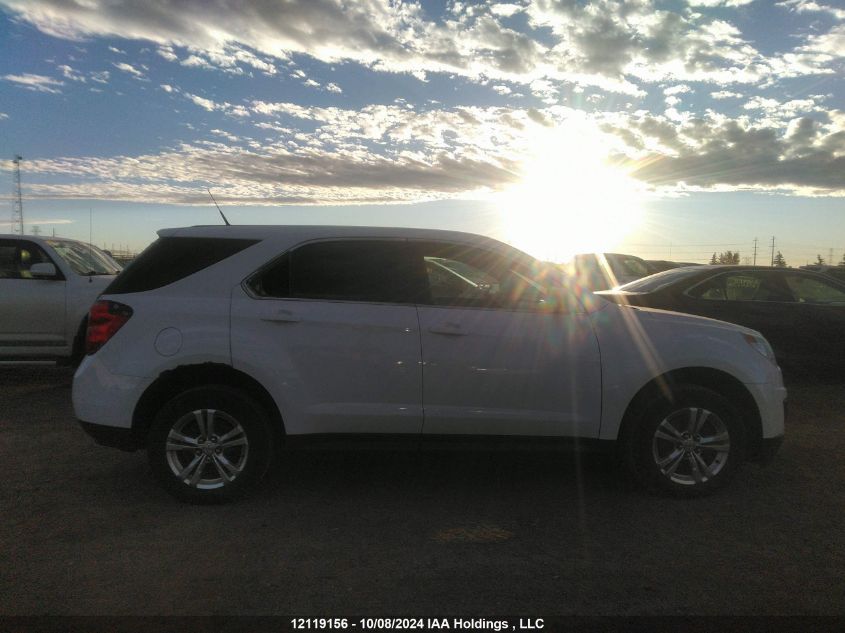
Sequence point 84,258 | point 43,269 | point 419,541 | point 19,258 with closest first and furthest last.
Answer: point 419,541 → point 43,269 → point 19,258 → point 84,258

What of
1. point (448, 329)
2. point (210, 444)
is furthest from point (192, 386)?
point (448, 329)

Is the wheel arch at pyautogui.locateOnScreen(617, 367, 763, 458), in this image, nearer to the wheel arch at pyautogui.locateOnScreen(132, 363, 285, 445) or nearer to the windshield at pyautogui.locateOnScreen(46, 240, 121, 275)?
the wheel arch at pyautogui.locateOnScreen(132, 363, 285, 445)

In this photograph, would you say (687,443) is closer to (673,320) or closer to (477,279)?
(673,320)

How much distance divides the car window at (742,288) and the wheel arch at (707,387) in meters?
4.03

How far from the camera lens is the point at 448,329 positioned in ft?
14.3

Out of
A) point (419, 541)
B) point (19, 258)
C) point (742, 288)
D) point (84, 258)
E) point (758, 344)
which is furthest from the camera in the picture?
point (84, 258)

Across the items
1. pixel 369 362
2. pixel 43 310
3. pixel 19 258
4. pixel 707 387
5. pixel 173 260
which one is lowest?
pixel 707 387

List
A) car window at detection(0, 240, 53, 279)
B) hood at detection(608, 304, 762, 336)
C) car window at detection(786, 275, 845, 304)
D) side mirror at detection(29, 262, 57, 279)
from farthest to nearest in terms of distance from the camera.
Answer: car window at detection(786, 275, 845, 304)
car window at detection(0, 240, 53, 279)
side mirror at detection(29, 262, 57, 279)
hood at detection(608, 304, 762, 336)

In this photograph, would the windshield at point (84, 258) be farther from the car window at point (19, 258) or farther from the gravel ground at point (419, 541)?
the gravel ground at point (419, 541)

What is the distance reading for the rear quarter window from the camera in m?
4.43

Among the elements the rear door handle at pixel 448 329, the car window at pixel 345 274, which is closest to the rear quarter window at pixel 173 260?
the car window at pixel 345 274

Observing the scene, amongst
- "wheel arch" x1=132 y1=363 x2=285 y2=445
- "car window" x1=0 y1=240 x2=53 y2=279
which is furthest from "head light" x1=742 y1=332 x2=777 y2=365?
"car window" x1=0 y1=240 x2=53 y2=279

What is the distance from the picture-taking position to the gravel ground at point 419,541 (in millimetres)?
3189

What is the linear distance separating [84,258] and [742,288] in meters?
8.49
